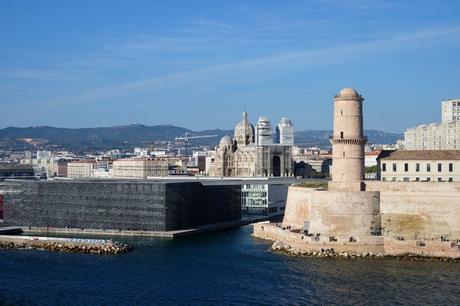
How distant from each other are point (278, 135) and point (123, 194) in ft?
382

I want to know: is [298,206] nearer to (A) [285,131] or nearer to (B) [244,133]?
(B) [244,133]

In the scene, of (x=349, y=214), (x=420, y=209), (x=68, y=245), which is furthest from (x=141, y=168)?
(x=420, y=209)

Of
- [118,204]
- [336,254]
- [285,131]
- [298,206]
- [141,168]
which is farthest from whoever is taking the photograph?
[285,131]

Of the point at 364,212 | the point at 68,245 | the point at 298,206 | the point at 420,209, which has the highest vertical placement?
the point at 420,209

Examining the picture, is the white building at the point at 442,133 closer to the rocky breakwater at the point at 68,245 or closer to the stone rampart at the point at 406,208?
the stone rampart at the point at 406,208

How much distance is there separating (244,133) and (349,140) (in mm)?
72377

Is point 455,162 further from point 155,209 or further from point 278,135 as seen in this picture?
point 278,135

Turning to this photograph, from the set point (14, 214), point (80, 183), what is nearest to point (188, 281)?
point (80, 183)

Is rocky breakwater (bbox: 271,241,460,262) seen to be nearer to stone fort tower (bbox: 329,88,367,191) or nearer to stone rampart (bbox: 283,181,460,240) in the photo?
stone rampart (bbox: 283,181,460,240)

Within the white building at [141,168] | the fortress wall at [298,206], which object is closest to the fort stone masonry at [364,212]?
the fortress wall at [298,206]

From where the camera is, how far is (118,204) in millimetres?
72875

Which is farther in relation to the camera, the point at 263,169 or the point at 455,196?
the point at 263,169

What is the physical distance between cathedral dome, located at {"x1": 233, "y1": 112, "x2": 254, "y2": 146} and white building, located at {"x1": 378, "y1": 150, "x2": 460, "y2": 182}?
6710 centimetres

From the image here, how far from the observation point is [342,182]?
60281 millimetres
